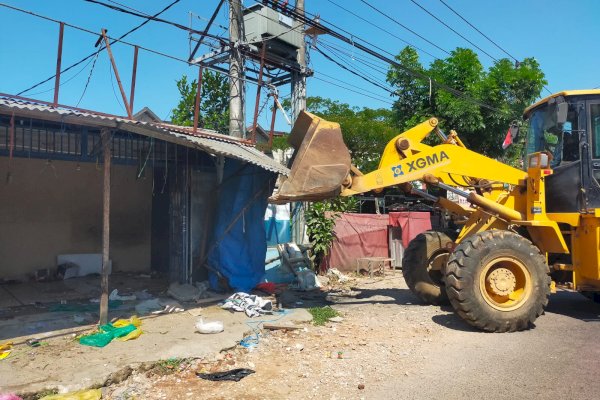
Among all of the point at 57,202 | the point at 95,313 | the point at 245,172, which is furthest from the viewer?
the point at 57,202

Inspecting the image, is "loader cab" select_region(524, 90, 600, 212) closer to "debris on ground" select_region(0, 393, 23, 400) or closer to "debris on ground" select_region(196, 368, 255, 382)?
"debris on ground" select_region(196, 368, 255, 382)

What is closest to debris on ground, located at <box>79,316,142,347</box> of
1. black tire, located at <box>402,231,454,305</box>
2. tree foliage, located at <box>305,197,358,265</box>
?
black tire, located at <box>402,231,454,305</box>

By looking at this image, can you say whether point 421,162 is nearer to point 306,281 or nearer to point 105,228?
point 306,281

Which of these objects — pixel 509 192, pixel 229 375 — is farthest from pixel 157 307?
pixel 509 192

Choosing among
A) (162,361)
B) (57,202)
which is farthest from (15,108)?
(57,202)

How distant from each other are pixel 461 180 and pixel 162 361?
18.6ft

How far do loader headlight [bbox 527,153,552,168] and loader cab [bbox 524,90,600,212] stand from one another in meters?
0.24

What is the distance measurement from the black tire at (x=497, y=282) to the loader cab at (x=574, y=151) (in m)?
1.09

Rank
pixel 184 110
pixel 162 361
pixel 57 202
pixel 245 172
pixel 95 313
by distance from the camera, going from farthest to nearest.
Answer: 1. pixel 184 110
2. pixel 57 202
3. pixel 245 172
4. pixel 95 313
5. pixel 162 361

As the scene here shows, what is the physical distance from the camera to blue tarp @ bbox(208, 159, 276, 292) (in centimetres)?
973

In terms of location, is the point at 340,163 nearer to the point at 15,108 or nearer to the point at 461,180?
the point at 461,180

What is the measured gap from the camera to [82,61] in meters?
10.1

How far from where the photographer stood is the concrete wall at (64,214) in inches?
424

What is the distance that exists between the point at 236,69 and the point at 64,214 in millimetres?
5610
